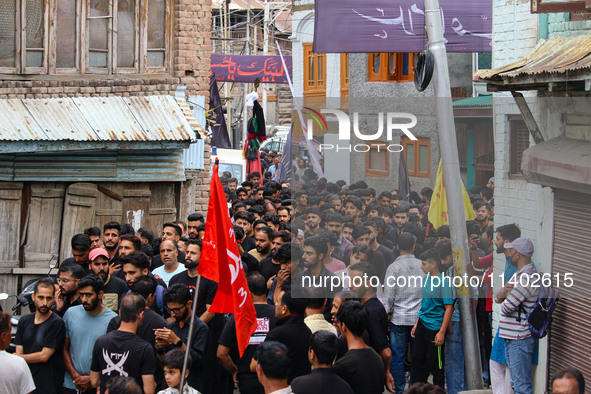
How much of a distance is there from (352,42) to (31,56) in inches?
223

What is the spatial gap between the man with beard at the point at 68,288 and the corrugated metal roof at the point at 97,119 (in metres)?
4.83

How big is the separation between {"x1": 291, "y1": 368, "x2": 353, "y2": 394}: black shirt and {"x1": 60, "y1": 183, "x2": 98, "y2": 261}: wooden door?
27.1 ft

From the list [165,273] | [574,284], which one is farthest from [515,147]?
[165,273]

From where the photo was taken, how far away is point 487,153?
8.68 meters

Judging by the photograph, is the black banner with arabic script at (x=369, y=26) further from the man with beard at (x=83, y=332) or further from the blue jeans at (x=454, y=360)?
the man with beard at (x=83, y=332)

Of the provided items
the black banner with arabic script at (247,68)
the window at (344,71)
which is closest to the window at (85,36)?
the window at (344,71)

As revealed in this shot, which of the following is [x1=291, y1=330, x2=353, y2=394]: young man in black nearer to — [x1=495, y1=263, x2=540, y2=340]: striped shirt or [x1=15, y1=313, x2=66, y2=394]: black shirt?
[x1=495, y1=263, x2=540, y2=340]: striped shirt

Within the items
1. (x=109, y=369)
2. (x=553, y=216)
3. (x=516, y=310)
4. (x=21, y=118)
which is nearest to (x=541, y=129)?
(x=553, y=216)

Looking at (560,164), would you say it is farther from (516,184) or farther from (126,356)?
(126,356)

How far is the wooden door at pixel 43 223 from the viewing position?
1323cm

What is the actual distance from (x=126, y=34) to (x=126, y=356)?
8465mm

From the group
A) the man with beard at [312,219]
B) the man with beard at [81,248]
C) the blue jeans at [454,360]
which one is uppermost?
the man with beard at [312,219]

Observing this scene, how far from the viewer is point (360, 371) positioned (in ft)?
20.2

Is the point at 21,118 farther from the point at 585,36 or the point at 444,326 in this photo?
the point at 585,36
